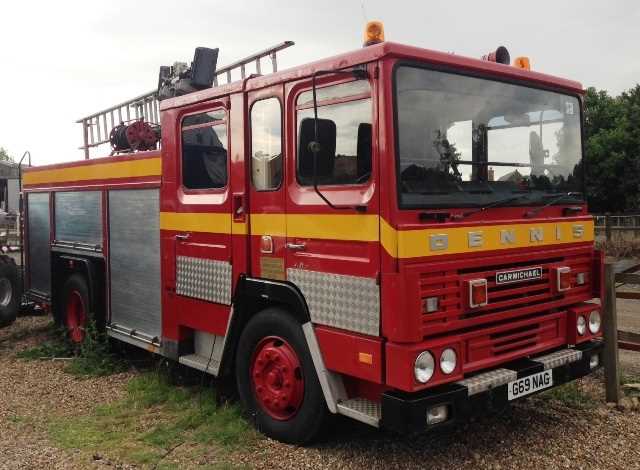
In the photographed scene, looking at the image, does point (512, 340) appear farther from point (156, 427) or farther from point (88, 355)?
point (88, 355)

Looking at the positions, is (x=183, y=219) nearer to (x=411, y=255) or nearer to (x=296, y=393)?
(x=296, y=393)

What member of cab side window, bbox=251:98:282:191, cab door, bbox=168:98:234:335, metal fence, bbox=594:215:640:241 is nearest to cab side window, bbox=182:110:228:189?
cab door, bbox=168:98:234:335

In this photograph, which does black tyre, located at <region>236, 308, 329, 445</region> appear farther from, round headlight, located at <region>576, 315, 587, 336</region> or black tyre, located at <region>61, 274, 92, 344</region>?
black tyre, located at <region>61, 274, 92, 344</region>

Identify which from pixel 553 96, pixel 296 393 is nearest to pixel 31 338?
pixel 296 393

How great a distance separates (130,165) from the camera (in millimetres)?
6078

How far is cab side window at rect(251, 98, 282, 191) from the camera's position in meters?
4.43

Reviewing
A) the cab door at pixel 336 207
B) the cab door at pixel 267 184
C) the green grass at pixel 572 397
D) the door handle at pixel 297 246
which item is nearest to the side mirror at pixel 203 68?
the cab door at pixel 267 184

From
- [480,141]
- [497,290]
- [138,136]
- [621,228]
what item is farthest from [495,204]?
[621,228]

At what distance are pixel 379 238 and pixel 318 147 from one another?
0.73 metres

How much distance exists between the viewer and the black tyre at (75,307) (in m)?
7.07

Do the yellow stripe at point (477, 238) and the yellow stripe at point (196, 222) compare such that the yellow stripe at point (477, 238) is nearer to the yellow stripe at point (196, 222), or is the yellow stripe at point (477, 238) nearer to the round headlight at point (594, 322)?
the round headlight at point (594, 322)

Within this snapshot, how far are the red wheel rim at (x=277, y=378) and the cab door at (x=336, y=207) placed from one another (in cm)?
44

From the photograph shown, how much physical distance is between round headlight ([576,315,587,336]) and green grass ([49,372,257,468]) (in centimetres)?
241

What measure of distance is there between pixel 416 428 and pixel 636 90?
1079 inches
